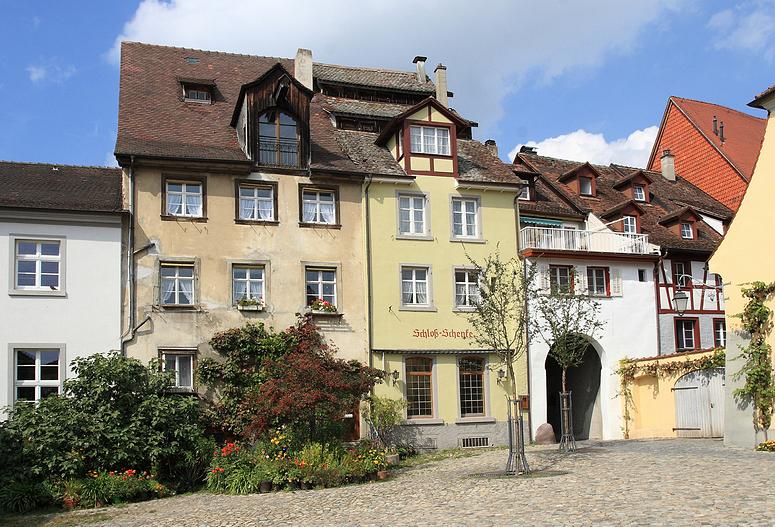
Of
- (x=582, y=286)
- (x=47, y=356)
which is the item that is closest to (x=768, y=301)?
(x=582, y=286)

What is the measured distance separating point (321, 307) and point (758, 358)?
13.4 metres

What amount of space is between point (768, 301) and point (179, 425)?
606 inches

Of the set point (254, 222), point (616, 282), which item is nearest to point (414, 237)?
point (254, 222)

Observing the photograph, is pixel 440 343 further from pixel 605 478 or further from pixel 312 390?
pixel 605 478

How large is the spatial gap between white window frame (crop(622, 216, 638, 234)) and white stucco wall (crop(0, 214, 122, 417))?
20.4 meters

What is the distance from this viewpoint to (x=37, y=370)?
2616cm

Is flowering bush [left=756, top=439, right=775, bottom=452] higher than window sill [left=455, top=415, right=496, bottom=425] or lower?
lower

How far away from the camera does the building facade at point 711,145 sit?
4394cm

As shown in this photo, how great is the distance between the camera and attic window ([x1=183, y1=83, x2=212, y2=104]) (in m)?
33.0

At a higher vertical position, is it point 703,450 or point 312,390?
point 312,390

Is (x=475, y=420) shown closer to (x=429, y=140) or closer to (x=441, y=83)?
(x=429, y=140)

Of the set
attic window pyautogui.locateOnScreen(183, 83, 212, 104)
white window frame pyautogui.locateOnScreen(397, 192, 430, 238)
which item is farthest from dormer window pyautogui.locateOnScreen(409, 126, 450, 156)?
attic window pyautogui.locateOnScreen(183, 83, 212, 104)

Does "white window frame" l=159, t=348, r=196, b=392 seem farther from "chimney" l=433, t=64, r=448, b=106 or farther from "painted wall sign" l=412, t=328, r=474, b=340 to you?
"chimney" l=433, t=64, r=448, b=106

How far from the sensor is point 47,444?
21.8m
